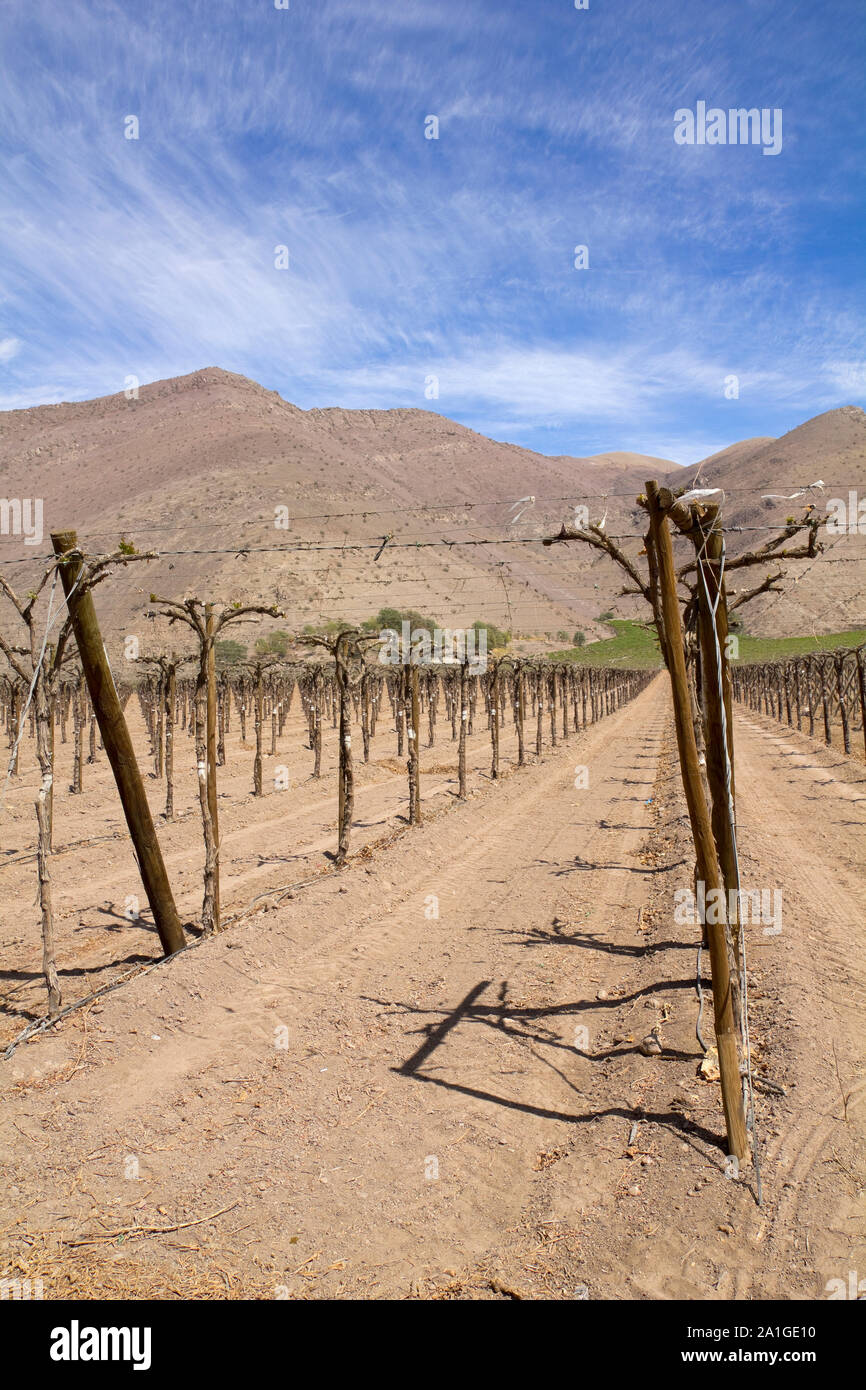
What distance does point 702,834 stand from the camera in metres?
4.41

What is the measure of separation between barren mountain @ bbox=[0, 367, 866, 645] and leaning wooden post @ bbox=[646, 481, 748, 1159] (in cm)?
1886

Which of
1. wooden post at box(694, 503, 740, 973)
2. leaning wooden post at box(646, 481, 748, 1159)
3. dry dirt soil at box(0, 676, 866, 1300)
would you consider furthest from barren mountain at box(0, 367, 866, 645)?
leaning wooden post at box(646, 481, 748, 1159)

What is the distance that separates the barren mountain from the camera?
59469 mm

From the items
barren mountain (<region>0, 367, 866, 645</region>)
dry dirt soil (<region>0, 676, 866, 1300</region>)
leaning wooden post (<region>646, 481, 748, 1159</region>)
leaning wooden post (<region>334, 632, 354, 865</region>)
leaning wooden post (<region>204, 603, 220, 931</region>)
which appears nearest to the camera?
dry dirt soil (<region>0, 676, 866, 1300</region>)

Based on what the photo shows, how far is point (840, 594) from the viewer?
251 ft

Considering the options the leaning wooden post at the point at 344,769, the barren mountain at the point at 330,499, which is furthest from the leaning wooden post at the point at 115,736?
the barren mountain at the point at 330,499

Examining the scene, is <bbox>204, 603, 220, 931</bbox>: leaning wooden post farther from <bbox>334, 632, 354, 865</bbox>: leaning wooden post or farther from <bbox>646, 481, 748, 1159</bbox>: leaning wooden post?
<bbox>646, 481, 748, 1159</bbox>: leaning wooden post

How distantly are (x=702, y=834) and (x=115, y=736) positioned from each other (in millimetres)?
5271

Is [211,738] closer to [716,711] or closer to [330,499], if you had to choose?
[716,711]

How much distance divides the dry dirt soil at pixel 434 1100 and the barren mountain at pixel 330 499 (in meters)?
16.1

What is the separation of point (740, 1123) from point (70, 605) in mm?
6219

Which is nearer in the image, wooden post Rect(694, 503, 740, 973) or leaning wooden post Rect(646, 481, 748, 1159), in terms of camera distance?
leaning wooden post Rect(646, 481, 748, 1159)
